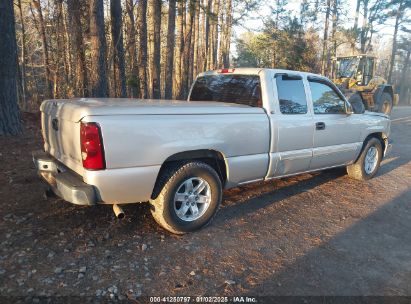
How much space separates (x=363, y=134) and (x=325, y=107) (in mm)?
1192

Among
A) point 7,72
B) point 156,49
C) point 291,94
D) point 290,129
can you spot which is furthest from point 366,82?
point 7,72

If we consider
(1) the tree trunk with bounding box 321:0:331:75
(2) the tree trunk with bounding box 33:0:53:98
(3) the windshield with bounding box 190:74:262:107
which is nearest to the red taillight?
(3) the windshield with bounding box 190:74:262:107

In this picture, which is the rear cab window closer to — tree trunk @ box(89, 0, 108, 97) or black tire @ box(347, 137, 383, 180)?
black tire @ box(347, 137, 383, 180)

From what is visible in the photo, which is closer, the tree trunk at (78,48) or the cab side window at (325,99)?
the cab side window at (325,99)

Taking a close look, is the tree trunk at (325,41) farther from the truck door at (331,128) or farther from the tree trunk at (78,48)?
the truck door at (331,128)

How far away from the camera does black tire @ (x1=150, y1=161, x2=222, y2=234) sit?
3.56 m

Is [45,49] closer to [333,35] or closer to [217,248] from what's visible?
[217,248]

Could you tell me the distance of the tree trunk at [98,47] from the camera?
8859 mm

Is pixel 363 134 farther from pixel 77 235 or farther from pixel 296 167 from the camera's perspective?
pixel 77 235

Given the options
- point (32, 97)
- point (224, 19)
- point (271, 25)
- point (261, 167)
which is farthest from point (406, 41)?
point (261, 167)

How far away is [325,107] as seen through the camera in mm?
5277

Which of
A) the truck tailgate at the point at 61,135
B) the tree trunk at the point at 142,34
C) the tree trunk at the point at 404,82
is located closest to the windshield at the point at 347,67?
the tree trunk at the point at 142,34

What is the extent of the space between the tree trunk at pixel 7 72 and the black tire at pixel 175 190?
16.6 ft

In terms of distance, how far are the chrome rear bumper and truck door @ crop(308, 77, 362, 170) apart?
3.41 metres
